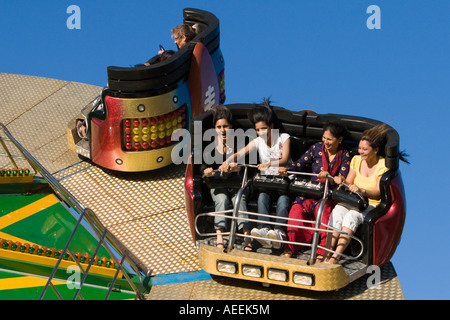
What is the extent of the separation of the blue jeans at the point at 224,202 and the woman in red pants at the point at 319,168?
36cm

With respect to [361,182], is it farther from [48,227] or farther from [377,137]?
[48,227]

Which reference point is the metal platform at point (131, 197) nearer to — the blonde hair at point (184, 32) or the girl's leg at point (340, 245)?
the girl's leg at point (340, 245)

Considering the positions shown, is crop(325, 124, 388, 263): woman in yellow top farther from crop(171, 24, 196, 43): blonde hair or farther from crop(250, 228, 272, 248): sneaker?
crop(171, 24, 196, 43): blonde hair

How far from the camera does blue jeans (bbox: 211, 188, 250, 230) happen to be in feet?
25.0

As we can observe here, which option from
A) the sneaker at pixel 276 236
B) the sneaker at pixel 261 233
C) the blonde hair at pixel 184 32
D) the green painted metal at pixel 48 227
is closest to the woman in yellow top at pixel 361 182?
the sneaker at pixel 276 236

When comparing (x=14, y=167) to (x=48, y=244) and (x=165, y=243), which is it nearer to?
(x=48, y=244)

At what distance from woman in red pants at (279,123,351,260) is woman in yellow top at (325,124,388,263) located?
0.08m

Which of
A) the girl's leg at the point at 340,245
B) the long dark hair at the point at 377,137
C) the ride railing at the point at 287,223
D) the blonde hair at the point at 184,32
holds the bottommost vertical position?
the girl's leg at the point at 340,245

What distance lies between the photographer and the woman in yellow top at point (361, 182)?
24.0ft

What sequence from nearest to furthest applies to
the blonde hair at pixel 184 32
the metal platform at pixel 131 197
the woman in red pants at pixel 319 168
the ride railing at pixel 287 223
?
the ride railing at pixel 287 223 < the woman in red pants at pixel 319 168 < the metal platform at pixel 131 197 < the blonde hair at pixel 184 32

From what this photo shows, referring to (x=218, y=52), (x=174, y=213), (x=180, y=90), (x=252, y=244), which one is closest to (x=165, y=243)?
(x=174, y=213)

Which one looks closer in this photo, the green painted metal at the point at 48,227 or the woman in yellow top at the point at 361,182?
the woman in yellow top at the point at 361,182

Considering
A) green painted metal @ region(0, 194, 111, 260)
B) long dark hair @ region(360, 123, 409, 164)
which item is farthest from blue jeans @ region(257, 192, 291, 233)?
green painted metal @ region(0, 194, 111, 260)

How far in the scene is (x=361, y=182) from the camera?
24.8ft
